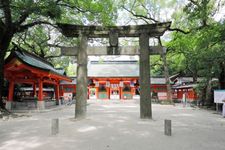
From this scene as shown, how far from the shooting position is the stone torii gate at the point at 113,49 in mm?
10266

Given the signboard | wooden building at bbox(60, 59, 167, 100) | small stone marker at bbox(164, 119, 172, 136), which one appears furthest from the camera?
wooden building at bbox(60, 59, 167, 100)

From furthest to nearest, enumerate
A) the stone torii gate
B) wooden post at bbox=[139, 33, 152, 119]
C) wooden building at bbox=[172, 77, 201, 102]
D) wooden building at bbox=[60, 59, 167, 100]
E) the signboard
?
wooden building at bbox=[60, 59, 167, 100] < wooden building at bbox=[172, 77, 201, 102] < the signboard < the stone torii gate < wooden post at bbox=[139, 33, 152, 119]

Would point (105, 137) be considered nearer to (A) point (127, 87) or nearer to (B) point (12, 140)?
(B) point (12, 140)

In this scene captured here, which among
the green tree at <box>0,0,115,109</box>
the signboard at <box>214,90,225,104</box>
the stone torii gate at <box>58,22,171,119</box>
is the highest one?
the green tree at <box>0,0,115,109</box>

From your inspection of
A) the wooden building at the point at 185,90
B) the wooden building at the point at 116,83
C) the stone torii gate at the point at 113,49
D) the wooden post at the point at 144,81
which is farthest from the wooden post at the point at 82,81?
the wooden building at the point at 116,83

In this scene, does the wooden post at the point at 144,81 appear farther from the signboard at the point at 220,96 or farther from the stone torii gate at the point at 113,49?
the signboard at the point at 220,96

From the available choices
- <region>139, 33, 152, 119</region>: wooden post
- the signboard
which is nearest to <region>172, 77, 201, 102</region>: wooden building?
the signboard

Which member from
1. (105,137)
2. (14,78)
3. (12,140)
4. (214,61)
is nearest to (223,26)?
(214,61)

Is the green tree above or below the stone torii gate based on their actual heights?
above

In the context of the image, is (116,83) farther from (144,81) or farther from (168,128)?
(168,128)

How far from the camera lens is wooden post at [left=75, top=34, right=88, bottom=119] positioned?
1034cm

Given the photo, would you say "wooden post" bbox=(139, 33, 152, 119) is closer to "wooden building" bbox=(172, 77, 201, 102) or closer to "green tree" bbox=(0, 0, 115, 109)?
"green tree" bbox=(0, 0, 115, 109)

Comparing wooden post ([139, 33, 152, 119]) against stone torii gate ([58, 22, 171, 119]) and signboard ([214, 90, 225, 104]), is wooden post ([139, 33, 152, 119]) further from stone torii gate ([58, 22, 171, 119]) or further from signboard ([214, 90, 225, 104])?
signboard ([214, 90, 225, 104])

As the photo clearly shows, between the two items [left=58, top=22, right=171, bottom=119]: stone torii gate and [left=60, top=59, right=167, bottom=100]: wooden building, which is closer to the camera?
[left=58, top=22, right=171, bottom=119]: stone torii gate
